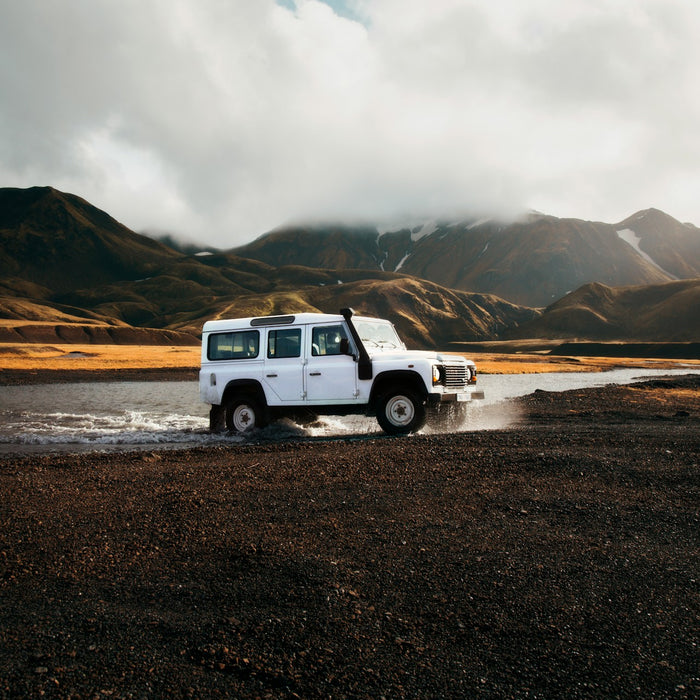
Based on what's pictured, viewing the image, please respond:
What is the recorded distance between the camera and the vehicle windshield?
49.6 ft

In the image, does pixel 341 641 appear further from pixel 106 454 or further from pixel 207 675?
pixel 106 454

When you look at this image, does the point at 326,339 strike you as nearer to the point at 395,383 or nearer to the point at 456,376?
the point at 395,383

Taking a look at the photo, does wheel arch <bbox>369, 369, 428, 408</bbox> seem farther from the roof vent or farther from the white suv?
the roof vent

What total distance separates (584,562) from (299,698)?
3.35 meters

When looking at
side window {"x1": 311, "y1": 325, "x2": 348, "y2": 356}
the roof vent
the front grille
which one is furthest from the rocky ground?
the roof vent

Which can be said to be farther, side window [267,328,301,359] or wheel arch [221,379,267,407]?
wheel arch [221,379,267,407]

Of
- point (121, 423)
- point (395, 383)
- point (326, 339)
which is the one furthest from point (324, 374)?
point (121, 423)

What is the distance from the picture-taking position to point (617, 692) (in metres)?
3.37

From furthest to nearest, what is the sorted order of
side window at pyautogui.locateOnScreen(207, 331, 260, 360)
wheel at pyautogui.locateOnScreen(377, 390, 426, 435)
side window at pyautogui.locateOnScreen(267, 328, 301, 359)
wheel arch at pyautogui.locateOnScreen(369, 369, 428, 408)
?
1. side window at pyautogui.locateOnScreen(207, 331, 260, 360)
2. side window at pyautogui.locateOnScreen(267, 328, 301, 359)
3. wheel at pyautogui.locateOnScreen(377, 390, 426, 435)
4. wheel arch at pyautogui.locateOnScreen(369, 369, 428, 408)

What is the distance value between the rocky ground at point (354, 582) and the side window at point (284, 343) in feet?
20.0

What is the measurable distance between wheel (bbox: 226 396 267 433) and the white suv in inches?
1.1

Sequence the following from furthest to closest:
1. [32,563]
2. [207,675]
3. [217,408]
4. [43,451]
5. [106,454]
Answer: [217,408] < [43,451] < [106,454] < [32,563] < [207,675]

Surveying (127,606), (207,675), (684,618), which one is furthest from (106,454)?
(684,618)

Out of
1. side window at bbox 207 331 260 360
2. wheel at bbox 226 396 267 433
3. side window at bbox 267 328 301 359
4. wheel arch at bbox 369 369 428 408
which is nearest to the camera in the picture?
wheel arch at bbox 369 369 428 408
